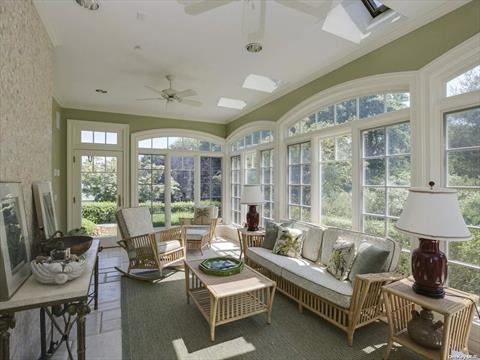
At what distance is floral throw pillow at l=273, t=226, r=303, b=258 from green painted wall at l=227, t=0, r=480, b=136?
2.09m

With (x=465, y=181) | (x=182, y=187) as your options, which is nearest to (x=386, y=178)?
(x=465, y=181)

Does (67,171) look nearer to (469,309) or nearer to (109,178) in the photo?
(109,178)

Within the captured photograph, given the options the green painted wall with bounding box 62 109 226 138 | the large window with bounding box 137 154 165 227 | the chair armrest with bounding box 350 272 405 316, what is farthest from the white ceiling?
the chair armrest with bounding box 350 272 405 316

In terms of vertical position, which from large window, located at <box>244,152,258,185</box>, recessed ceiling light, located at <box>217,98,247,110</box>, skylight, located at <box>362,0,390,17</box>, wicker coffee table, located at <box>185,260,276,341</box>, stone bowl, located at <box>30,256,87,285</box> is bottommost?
wicker coffee table, located at <box>185,260,276,341</box>

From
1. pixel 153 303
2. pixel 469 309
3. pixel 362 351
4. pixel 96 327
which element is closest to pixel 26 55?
pixel 96 327

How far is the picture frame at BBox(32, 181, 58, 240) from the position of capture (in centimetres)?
218

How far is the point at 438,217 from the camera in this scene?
6.08 ft

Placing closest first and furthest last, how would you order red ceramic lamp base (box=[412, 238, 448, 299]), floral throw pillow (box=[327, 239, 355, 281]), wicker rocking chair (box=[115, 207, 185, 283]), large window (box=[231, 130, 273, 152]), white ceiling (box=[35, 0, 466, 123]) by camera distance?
red ceramic lamp base (box=[412, 238, 448, 299])
white ceiling (box=[35, 0, 466, 123])
floral throw pillow (box=[327, 239, 355, 281])
wicker rocking chair (box=[115, 207, 185, 283])
large window (box=[231, 130, 273, 152])

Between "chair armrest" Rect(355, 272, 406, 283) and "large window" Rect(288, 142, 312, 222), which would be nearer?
"chair armrest" Rect(355, 272, 406, 283)

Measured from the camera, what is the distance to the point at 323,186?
3.94m

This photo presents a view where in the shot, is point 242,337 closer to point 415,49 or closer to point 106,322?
point 106,322

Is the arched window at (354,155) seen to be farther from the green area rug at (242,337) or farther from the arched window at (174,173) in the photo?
the arched window at (174,173)

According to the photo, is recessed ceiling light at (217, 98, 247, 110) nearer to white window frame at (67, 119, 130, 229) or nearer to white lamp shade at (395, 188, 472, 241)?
white window frame at (67, 119, 130, 229)

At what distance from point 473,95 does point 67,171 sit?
6.35 metres
